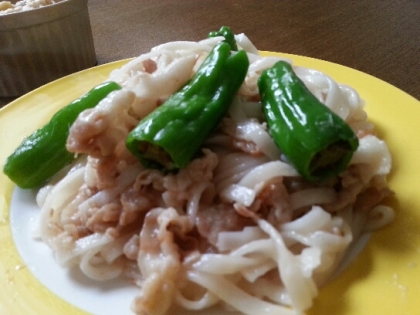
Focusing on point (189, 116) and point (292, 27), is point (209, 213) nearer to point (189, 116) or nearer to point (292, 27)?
point (189, 116)

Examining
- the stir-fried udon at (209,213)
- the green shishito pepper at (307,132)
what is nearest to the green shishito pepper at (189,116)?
the stir-fried udon at (209,213)

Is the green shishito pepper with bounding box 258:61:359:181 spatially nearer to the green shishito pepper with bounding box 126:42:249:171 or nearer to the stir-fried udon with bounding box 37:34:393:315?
the stir-fried udon with bounding box 37:34:393:315

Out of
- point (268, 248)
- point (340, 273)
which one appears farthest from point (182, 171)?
point (340, 273)

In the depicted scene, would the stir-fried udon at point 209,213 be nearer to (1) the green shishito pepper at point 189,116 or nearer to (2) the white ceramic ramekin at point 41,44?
(1) the green shishito pepper at point 189,116

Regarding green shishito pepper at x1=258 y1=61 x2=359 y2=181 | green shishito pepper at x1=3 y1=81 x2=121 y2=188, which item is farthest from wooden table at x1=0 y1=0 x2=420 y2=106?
green shishito pepper at x1=258 y1=61 x2=359 y2=181

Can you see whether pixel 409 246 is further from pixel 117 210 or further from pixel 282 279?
pixel 117 210

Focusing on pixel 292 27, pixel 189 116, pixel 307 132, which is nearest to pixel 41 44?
pixel 189 116
